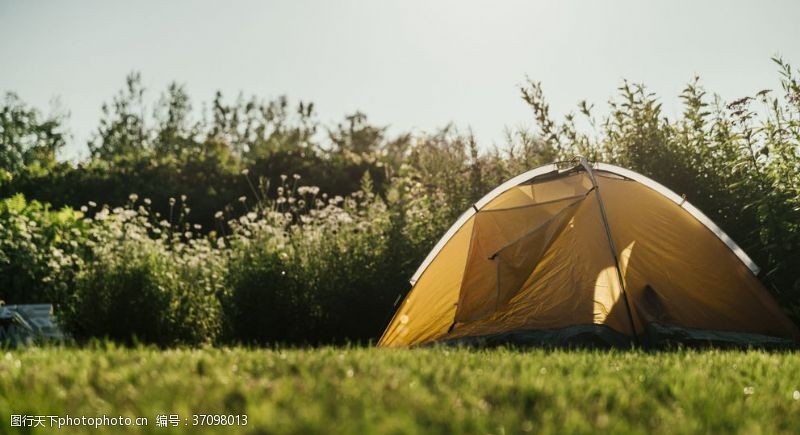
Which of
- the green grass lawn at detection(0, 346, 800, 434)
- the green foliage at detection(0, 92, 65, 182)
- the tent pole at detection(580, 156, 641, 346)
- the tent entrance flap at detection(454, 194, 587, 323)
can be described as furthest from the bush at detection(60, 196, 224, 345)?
the green foliage at detection(0, 92, 65, 182)

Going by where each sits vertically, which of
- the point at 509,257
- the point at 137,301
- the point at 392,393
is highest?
the point at 509,257

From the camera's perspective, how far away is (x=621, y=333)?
251 inches

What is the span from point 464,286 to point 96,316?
329 cm

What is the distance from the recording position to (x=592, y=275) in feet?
21.9

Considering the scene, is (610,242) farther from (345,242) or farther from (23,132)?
(23,132)

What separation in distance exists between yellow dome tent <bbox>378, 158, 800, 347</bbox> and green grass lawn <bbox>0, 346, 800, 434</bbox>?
2326mm

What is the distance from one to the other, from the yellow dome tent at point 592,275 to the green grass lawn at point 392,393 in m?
2.33

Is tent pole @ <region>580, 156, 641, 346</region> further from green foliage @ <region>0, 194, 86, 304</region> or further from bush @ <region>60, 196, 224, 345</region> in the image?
green foliage @ <region>0, 194, 86, 304</region>

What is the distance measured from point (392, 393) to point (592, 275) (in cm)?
407

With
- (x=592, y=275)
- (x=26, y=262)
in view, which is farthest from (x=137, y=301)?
(x=592, y=275)

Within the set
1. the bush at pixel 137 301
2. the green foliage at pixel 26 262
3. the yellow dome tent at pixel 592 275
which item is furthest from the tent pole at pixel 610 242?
the green foliage at pixel 26 262

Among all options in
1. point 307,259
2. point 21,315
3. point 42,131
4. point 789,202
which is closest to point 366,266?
point 307,259

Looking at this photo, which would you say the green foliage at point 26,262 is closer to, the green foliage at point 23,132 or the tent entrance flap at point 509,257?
the tent entrance flap at point 509,257

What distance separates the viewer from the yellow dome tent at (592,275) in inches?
257
